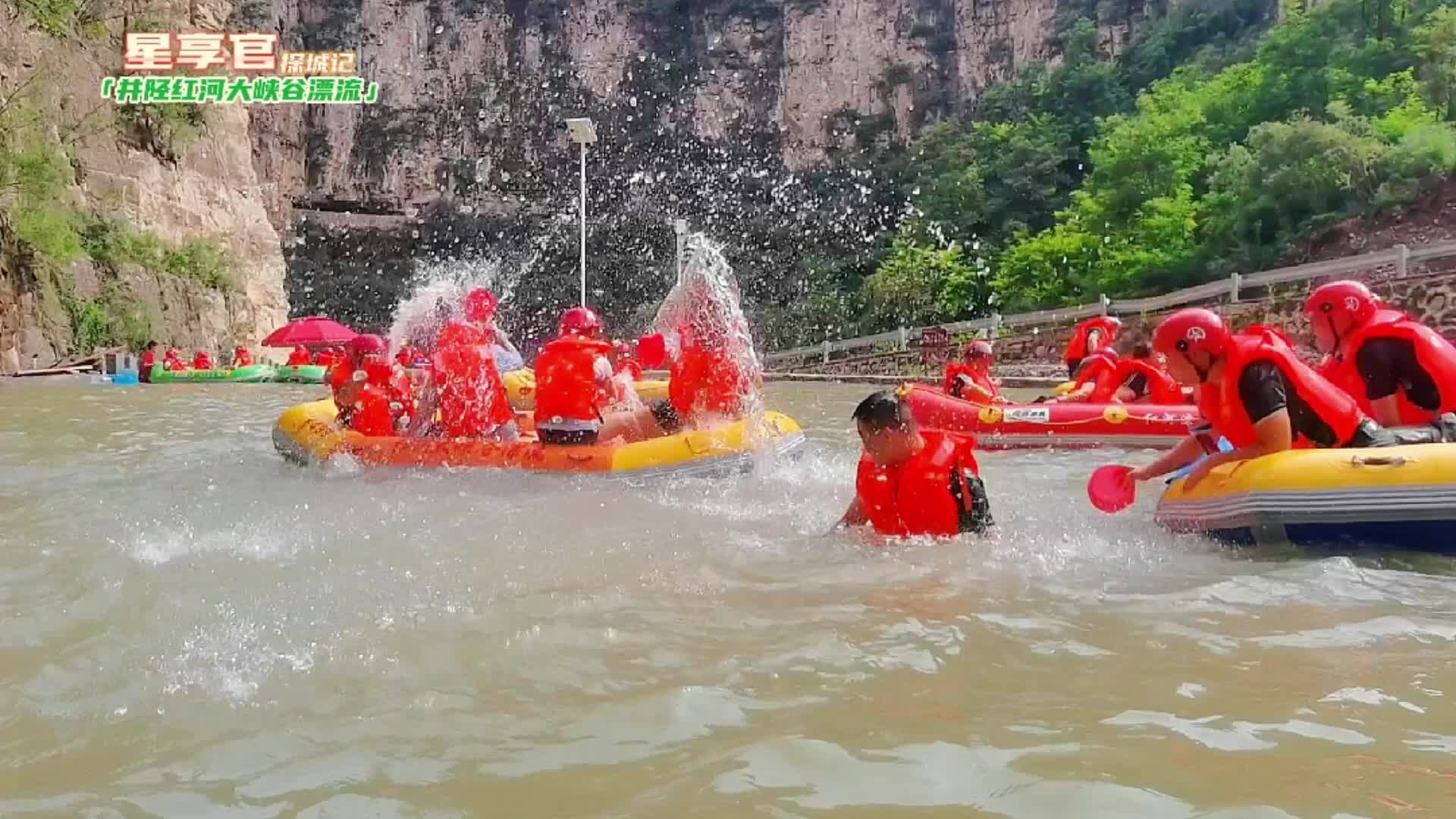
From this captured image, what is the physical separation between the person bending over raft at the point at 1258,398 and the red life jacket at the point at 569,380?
3554mm

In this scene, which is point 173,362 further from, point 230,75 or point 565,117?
point 565,117

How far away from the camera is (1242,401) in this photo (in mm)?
4516

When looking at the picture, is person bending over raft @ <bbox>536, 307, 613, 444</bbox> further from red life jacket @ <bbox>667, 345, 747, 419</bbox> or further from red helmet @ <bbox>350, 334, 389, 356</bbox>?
red helmet @ <bbox>350, 334, 389, 356</bbox>

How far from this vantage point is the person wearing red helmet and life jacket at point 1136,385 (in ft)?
29.9

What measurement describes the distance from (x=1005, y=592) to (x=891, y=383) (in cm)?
1644

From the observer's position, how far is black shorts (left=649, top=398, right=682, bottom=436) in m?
7.60

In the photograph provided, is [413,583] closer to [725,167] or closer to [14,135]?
[14,135]

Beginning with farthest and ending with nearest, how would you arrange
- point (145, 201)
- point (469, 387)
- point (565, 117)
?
point (565, 117) → point (145, 201) → point (469, 387)

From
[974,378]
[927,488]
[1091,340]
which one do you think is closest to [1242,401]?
[927,488]

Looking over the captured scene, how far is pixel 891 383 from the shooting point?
794 inches

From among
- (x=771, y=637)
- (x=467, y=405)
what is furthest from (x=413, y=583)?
(x=467, y=405)

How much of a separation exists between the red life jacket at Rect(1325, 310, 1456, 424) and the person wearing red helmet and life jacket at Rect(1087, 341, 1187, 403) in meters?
3.99

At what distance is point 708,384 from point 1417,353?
4.09m

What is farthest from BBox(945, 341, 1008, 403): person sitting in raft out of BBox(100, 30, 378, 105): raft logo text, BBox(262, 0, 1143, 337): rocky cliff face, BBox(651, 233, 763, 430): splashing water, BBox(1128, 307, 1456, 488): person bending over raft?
BBox(262, 0, 1143, 337): rocky cliff face
